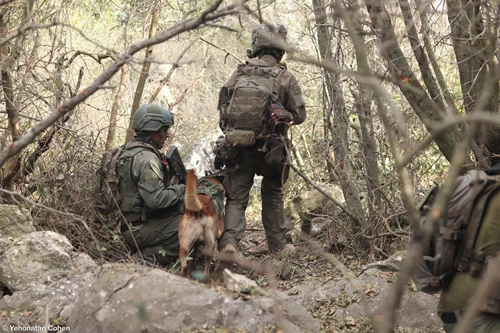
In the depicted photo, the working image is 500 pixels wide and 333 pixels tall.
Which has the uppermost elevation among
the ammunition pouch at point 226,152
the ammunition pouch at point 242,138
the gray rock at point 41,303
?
the ammunition pouch at point 242,138

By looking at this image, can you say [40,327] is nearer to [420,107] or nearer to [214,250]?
[214,250]

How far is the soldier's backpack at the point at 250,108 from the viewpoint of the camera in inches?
244

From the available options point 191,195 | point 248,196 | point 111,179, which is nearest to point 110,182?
point 111,179

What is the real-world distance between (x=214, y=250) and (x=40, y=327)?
2.23 metres

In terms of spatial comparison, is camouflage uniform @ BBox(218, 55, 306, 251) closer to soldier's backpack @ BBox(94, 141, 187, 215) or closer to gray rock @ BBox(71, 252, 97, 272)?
soldier's backpack @ BBox(94, 141, 187, 215)

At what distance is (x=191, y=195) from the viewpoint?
5.46m

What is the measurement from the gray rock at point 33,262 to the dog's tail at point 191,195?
1.10 metres

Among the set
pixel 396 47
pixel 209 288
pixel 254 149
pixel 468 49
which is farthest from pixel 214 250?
pixel 468 49

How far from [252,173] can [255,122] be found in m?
0.69

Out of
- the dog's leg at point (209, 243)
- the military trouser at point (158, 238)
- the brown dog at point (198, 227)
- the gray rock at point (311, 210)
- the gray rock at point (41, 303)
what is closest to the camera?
the gray rock at point (41, 303)

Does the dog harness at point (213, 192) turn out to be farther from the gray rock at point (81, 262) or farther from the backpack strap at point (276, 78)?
the gray rock at point (81, 262)

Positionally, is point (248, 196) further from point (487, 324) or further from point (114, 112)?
point (487, 324)

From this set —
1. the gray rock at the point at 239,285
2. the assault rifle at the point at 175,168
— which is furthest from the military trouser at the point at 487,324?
the assault rifle at the point at 175,168

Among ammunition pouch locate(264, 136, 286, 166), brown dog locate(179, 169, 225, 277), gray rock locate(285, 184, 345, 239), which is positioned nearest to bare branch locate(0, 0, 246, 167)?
brown dog locate(179, 169, 225, 277)
